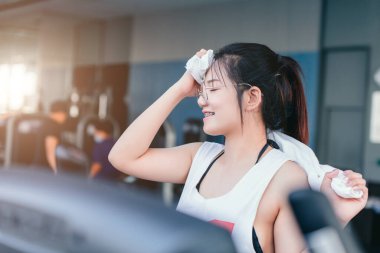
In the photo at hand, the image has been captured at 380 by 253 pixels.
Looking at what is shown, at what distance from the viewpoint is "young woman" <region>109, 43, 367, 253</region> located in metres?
0.93

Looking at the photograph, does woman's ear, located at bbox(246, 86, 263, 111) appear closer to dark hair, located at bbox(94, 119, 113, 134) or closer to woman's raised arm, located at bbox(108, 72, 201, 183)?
woman's raised arm, located at bbox(108, 72, 201, 183)

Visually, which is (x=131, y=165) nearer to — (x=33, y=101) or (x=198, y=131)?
(x=198, y=131)

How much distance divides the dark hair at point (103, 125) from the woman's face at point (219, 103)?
400 centimetres

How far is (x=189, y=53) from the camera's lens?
8.12m

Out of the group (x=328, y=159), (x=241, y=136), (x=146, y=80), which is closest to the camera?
(x=241, y=136)

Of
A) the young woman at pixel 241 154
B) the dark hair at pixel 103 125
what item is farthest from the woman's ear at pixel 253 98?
the dark hair at pixel 103 125

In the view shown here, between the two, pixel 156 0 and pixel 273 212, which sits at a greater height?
pixel 156 0

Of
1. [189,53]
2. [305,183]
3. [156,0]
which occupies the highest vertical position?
[156,0]

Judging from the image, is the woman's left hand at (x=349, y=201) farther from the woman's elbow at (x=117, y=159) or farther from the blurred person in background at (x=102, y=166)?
the blurred person in background at (x=102, y=166)

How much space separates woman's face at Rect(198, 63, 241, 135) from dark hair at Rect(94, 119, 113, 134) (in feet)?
13.1

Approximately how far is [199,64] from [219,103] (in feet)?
0.37

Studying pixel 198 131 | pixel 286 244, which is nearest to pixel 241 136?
pixel 286 244

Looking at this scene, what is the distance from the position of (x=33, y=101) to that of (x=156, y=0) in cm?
219

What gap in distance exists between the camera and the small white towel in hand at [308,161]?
2.92ft
